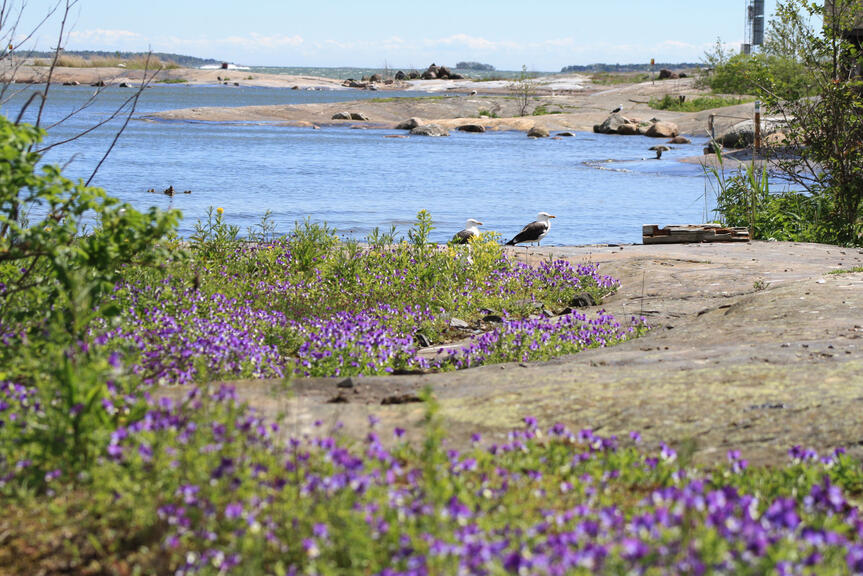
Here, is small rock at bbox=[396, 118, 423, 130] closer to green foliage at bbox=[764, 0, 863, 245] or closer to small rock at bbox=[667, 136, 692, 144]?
small rock at bbox=[667, 136, 692, 144]

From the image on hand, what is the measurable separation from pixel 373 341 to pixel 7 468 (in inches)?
133

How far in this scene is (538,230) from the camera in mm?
13180

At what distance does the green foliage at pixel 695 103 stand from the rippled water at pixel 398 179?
16.5 meters

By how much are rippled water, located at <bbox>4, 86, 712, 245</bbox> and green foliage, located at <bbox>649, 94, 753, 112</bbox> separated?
650 inches

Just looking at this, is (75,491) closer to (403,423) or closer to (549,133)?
(403,423)

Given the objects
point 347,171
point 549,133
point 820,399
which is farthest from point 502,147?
point 820,399

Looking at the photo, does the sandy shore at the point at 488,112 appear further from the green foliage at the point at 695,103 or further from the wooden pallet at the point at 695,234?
the wooden pallet at the point at 695,234

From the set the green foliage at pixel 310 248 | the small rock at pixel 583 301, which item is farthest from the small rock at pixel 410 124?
the small rock at pixel 583 301

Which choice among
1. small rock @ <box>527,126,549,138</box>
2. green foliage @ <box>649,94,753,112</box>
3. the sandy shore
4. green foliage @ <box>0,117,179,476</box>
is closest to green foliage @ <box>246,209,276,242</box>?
green foliage @ <box>0,117,179,476</box>

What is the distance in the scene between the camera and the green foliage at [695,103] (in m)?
62.0

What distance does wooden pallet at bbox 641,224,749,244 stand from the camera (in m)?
14.2

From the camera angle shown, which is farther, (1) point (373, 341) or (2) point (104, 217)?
(1) point (373, 341)

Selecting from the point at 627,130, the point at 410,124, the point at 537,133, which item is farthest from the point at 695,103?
the point at 410,124

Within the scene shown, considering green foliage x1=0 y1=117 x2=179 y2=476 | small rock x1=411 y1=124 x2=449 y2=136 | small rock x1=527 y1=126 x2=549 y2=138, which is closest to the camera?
green foliage x1=0 y1=117 x2=179 y2=476
